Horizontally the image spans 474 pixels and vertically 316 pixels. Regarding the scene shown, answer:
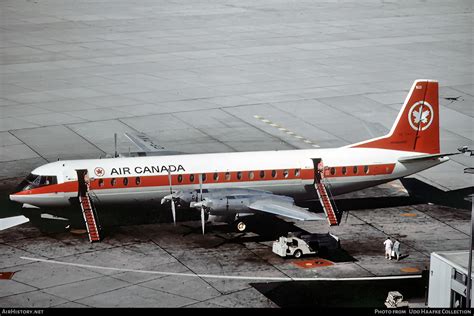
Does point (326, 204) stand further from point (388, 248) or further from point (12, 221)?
point (12, 221)

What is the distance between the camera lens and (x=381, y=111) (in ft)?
292

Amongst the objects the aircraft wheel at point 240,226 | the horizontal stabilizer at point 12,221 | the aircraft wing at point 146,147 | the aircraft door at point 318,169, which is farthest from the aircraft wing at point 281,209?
the horizontal stabilizer at point 12,221

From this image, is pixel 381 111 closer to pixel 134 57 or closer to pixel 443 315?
pixel 134 57

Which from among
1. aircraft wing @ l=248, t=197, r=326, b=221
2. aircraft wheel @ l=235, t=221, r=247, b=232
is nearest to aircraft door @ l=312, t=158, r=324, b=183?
aircraft wing @ l=248, t=197, r=326, b=221

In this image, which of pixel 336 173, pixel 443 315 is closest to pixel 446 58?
pixel 336 173

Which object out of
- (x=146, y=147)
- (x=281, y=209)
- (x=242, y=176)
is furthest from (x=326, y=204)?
(x=146, y=147)

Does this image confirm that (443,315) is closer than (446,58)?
Yes

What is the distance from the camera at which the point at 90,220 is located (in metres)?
57.4

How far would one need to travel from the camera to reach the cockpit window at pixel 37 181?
191 feet

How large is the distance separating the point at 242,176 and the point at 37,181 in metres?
13.2

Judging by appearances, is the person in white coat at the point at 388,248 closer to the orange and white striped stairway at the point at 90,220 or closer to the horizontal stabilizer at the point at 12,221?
the orange and white striped stairway at the point at 90,220

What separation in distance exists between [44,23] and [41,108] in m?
41.9

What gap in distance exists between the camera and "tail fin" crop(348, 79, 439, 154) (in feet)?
206

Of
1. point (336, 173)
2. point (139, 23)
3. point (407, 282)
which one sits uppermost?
point (139, 23)
